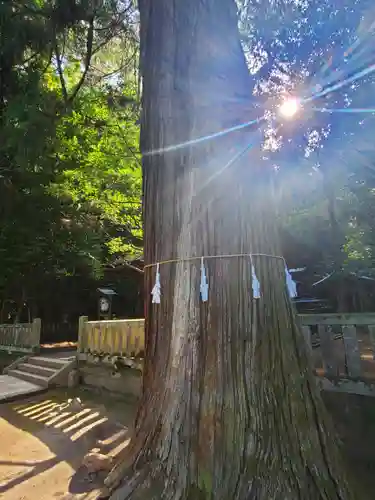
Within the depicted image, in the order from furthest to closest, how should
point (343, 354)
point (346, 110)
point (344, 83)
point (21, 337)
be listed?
point (21, 337) < point (346, 110) < point (344, 83) < point (343, 354)

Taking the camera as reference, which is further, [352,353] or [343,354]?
[343,354]

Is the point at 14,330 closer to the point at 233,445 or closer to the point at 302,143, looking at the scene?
the point at 302,143

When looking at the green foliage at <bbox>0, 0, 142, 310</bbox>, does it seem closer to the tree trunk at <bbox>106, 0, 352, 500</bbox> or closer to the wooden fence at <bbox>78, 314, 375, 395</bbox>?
the tree trunk at <bbox>106, 0, 352, 500</bbox>

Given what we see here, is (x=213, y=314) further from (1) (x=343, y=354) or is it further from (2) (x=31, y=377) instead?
(2) (x=31, y=377)

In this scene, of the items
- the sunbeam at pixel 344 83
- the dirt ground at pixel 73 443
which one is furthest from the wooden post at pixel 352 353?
the sunbeam at pixel 344 83

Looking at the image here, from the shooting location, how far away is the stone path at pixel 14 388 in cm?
680

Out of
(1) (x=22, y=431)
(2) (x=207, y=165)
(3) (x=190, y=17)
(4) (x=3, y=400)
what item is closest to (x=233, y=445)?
(2) (x=207, y=165)

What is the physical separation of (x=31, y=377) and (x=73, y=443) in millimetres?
5154

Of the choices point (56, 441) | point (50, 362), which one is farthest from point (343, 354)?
point (50, 362)

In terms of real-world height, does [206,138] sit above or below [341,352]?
above

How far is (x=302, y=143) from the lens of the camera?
5.21 m

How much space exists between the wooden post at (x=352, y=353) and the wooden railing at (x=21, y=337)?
9.33m

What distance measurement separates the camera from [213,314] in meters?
1.77

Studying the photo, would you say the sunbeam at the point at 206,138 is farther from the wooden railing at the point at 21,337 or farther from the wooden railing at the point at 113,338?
the wooden railing at the point at 21,337
